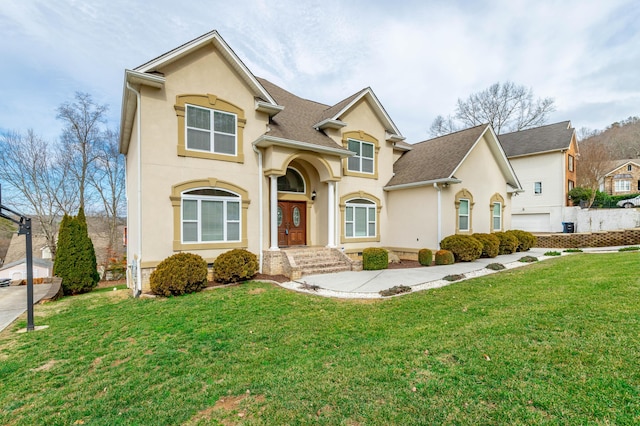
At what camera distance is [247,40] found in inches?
528

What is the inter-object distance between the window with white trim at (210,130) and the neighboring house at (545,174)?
2804cm

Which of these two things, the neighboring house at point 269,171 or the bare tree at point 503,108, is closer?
the neighboring house at point 269,171

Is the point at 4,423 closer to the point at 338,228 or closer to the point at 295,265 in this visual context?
the point at 295,265

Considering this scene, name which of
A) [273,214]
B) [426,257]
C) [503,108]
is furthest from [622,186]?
[273,214]

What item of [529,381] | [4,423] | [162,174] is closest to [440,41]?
[162,174]

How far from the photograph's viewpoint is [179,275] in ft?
28.2

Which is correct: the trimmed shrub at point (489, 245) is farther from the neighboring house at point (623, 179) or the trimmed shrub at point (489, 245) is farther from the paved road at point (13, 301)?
the neighboring house at point (623, 179)

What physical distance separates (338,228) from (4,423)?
11.2 metres

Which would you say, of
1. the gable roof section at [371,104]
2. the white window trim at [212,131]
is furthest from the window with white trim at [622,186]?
the white window trim at [212,131]

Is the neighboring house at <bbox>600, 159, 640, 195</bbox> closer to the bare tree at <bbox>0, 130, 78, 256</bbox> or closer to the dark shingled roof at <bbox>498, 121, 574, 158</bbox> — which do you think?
the dark shingled roof at <bbox>498, 121, 574, 158</bbox>

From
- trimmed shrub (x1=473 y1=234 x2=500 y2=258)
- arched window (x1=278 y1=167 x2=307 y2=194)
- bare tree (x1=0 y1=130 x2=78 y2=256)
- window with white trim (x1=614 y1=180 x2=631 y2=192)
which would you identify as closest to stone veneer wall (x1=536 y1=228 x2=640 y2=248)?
trimmed shrub (x1=473 y1=234 x2=500 y2=258)

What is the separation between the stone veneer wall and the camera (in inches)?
655

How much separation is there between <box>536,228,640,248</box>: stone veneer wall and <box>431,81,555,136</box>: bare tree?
781 inches

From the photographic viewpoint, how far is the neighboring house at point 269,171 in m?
9.48
